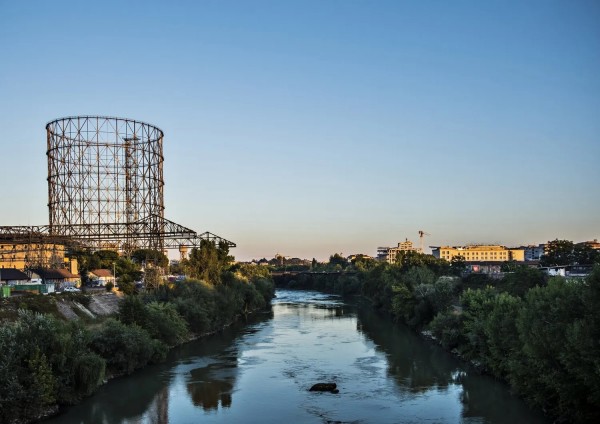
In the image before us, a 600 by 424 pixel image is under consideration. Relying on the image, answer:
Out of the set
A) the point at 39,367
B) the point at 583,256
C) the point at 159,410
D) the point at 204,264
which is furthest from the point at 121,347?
the point at 583,256

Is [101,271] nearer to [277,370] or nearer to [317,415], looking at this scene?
[277,370]

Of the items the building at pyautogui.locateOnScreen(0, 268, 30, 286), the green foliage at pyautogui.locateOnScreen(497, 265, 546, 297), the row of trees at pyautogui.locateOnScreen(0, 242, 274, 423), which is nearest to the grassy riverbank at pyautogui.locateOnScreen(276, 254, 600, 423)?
the green foliage at pyautogui.locateOnScreen(497, 265, 546, 297)

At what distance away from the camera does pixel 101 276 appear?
5309cm

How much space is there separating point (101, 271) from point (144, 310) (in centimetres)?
2217

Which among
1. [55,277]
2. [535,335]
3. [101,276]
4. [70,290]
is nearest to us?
[535,335]

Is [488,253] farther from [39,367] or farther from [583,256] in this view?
[39,367]

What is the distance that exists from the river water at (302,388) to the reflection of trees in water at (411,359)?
6 centimetres

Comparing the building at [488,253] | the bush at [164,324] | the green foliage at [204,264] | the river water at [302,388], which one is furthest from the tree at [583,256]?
the building at [488,253]

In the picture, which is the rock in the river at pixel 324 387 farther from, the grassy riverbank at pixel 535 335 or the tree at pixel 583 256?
the tree at pixel 583 256

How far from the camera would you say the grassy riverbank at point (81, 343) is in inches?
789

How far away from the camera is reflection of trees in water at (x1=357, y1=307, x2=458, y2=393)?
27750 millimetres

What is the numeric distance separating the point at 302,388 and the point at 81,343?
985 cm

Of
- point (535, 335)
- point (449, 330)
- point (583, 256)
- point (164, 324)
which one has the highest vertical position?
point (583, 256)

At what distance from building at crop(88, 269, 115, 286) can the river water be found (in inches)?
573
